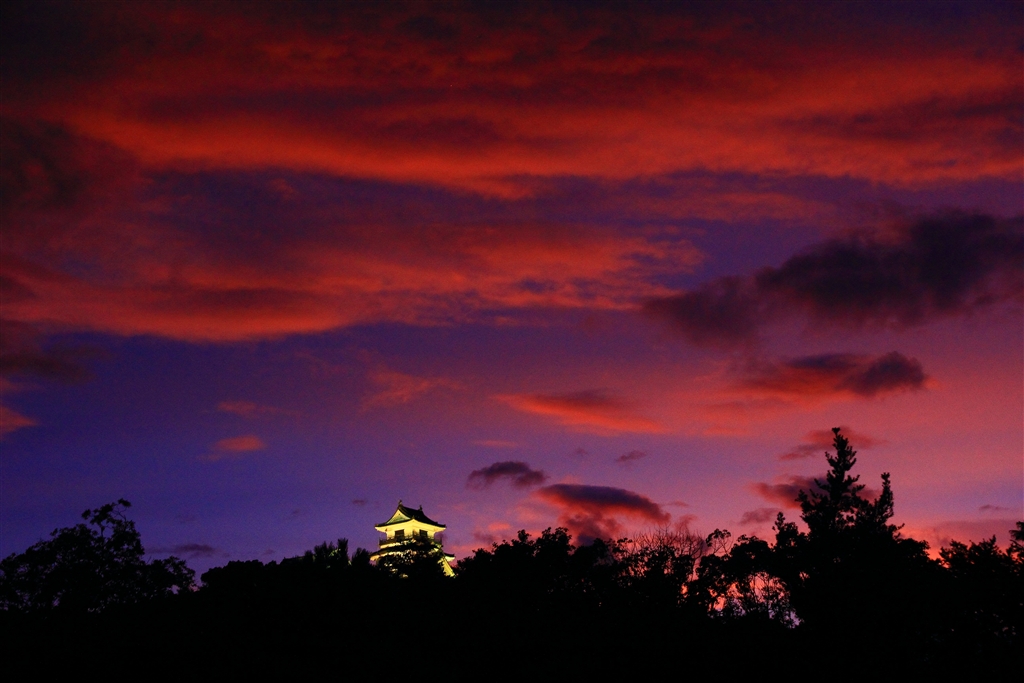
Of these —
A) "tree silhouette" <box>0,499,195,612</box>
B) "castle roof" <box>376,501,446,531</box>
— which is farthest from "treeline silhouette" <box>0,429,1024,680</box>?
"castle roof" <box>376,501,446,531</box>

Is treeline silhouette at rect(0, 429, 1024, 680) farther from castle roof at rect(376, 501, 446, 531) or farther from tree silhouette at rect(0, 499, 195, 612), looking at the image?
castle roof at rect(376, 501, 446, 531)

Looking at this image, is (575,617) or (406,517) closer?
(575,617)

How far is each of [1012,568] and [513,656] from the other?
21.0 m

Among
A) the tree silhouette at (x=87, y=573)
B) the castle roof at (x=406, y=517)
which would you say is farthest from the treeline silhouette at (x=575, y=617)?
the castle roof at (x=406, y=517)

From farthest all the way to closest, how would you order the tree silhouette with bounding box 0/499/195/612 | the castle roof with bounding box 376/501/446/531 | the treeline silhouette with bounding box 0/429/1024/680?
the castle roof with bounding box 376/501/446/531 → the tree silhouette with bounding box 0/499/195/612 → the treeline silhouette with bounding box 0/429/1024/680

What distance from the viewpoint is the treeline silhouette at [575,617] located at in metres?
26.8

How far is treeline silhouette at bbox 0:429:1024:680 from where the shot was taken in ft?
88.0

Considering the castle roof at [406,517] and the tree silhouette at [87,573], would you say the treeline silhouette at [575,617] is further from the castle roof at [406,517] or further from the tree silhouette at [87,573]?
the castle roof at [406,517]

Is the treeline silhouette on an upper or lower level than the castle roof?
lower

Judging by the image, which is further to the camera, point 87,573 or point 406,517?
point 406,517

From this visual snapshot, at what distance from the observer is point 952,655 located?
3123 cm

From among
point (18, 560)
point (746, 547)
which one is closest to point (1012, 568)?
point (746, 547)

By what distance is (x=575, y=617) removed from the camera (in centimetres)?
3238

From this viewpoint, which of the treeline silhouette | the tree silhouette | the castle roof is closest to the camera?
the treeline silhouette
